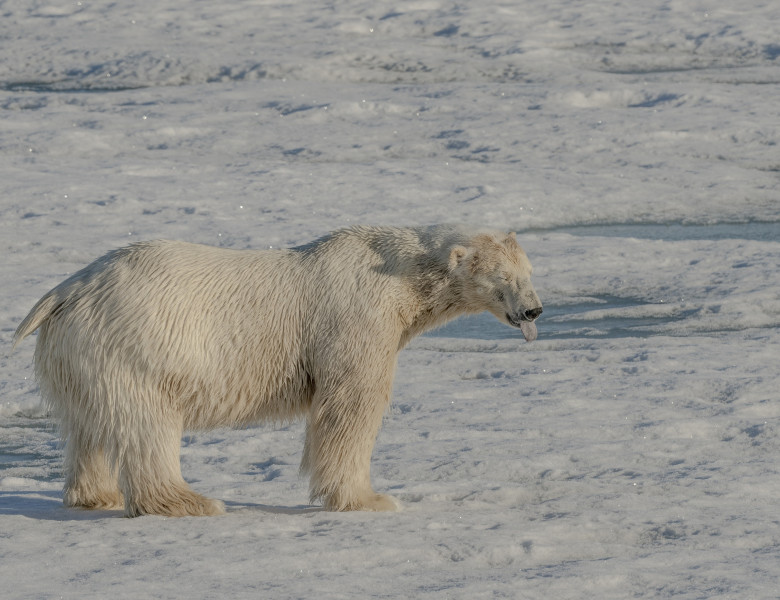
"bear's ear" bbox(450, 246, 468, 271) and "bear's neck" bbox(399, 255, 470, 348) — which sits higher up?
"bear's ear" bbox(450, 246, 468, 271)

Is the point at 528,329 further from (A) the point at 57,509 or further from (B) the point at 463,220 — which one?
(B) the point at 463,220

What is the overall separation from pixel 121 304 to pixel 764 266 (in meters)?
5.75

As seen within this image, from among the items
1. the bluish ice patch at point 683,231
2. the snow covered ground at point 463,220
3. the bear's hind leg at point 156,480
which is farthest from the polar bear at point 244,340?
the bluish ice patch at point 683,231

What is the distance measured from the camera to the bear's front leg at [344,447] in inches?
192

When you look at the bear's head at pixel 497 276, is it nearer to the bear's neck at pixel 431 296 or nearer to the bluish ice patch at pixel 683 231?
the bear's neck at pixel 431 296

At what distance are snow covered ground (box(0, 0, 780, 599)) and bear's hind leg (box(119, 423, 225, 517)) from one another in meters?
0.14

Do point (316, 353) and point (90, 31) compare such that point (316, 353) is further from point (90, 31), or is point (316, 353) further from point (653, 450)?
point (90, 31)

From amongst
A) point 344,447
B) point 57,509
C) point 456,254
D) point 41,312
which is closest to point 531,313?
point 456,254

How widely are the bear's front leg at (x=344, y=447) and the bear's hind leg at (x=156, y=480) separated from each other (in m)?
0.46

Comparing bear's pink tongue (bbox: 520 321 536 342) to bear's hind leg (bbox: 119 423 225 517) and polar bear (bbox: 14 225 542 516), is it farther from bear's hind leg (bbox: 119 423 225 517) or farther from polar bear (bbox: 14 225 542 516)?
bear's hind leg (bbox: 119 423 225 517)

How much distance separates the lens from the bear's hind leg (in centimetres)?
461

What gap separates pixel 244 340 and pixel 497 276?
1.03 meters

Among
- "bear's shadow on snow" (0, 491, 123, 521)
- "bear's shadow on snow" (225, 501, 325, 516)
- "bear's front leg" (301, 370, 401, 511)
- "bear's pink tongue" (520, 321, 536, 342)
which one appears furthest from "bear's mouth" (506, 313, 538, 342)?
"bear's shadow on snow" (0, 491, 123, 521)

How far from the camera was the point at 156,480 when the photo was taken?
4.62 metres
